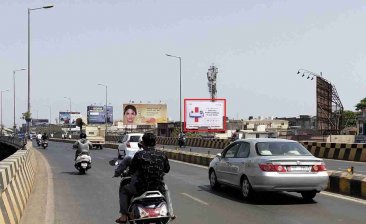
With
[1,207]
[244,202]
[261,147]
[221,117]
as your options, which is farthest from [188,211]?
[221,117]

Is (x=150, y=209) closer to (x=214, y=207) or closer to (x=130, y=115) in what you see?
(x=214, y=207)

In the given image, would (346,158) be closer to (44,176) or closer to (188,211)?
(44,176)

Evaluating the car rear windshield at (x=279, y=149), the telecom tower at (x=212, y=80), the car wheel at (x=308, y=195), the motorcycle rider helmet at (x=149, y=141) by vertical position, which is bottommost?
the car wheel at (x=308, y=195)

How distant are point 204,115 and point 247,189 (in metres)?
46.0

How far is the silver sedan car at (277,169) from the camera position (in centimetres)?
1073

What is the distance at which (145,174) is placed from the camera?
610cm

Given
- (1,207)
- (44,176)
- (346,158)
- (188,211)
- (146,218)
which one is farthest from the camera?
(346,158)

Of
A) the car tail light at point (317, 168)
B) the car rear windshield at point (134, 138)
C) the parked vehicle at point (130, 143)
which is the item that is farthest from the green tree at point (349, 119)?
the car tail light at point (317, 168)

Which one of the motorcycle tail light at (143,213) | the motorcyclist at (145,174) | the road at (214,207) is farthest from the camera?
the road at (214,207)

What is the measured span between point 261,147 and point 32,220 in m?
5.12

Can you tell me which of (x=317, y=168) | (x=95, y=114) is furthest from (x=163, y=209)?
(x=95, y=114)

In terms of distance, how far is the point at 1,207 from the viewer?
23.3ft

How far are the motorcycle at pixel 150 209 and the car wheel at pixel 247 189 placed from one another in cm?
549

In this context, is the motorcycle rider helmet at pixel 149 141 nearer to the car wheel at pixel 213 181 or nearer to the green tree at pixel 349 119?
the car wheel at pixel 213 181
